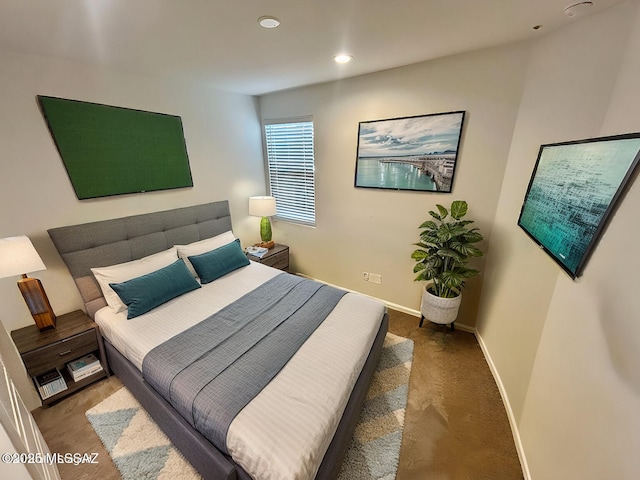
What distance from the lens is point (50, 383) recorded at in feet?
5.85

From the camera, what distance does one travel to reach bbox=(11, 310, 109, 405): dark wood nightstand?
1675mm

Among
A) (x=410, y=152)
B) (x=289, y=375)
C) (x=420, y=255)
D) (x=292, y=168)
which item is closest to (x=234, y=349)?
(x=289, y=375)

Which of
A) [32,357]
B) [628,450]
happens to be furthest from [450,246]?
[32,357]

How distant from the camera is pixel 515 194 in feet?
6.15

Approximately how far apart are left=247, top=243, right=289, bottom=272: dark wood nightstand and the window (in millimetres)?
460

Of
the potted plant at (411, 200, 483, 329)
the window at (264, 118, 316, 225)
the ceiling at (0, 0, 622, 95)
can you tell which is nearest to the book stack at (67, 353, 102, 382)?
the ceiling at (0, 0, 622, 95)

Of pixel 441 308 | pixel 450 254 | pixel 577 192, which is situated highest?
pixel 577 192

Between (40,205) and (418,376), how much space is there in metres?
3.29

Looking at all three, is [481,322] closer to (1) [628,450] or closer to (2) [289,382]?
(1) [628,450]

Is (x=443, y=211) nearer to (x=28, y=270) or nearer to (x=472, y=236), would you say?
(x=472, y=236)

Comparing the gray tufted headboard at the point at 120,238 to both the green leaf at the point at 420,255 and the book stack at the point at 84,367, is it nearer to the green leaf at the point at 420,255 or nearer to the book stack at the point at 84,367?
the book stack at the point at 84,367

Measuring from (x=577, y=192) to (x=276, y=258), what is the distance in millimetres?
2858

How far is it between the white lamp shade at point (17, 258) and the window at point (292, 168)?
8.05 feet

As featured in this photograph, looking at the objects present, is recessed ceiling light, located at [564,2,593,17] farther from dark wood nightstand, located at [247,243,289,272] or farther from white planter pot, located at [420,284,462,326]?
dark wood nightstand, located at [247,243,289,272]
